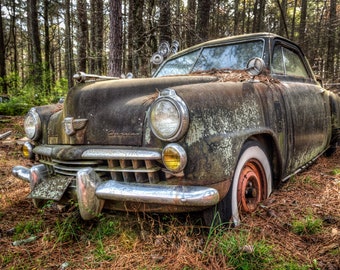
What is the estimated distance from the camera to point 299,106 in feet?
9.85

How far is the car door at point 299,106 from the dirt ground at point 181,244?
0.48m

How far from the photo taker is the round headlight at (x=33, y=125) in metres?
2.71

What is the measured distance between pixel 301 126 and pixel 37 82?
9453mm

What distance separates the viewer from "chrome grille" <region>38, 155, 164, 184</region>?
1.86 metres

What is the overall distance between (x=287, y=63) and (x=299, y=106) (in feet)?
2.14

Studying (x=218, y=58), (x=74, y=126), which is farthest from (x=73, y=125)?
(x=218, y=58)

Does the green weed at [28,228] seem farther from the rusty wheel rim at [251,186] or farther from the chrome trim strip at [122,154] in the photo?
the rusty wheel rim at [251,186]

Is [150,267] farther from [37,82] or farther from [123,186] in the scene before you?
[37,82]

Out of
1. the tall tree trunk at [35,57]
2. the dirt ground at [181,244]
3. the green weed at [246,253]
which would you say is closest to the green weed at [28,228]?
the dirt ground at [181,244]

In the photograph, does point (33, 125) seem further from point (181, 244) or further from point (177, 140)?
point (181, 244)

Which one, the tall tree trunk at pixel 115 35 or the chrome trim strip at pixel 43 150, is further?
the tall tree trunk at pixel 115 35

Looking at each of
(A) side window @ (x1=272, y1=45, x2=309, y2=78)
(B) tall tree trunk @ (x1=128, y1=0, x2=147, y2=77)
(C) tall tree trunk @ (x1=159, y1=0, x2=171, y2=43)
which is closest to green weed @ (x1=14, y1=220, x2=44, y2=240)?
(A) side window @ (x1=272, y1=45, x2=309, y2=78)

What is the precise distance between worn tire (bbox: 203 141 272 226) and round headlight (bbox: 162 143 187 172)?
0.40 m

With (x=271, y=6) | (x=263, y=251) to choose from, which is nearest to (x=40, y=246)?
(x=263, y=251)
